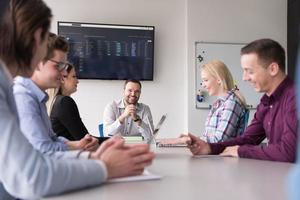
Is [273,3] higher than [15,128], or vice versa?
[273,3]

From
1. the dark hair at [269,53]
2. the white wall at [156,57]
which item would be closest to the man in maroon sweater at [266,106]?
the dark hair at [269,53]

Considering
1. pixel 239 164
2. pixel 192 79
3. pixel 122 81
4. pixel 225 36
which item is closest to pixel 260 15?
pixel 225 36

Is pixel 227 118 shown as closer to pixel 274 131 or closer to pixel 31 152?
pixel 274 131

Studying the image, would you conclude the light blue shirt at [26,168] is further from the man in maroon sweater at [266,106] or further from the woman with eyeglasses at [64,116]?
the woman with eyeglasses at [64,116]

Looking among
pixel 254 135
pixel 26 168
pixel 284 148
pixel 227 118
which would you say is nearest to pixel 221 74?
pixel 227 118

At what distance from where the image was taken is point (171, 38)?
450 cm

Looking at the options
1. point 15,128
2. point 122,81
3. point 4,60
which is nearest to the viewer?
point 15,128

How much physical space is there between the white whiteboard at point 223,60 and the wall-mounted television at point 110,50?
1.89 ft

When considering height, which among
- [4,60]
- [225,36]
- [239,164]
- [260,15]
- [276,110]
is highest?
[260,15]

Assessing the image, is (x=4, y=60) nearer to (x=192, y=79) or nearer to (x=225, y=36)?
(x=192, y=79)

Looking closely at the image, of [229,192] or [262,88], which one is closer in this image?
[229,192]

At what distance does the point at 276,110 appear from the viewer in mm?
1689

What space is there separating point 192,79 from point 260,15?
125 cm

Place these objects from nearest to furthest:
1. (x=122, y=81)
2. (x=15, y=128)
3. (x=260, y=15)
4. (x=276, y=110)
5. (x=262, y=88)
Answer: (x=15, y=128), (x=276, y=110), (x=262, y=88), (x=122, y=81), (x=260, y=15)
